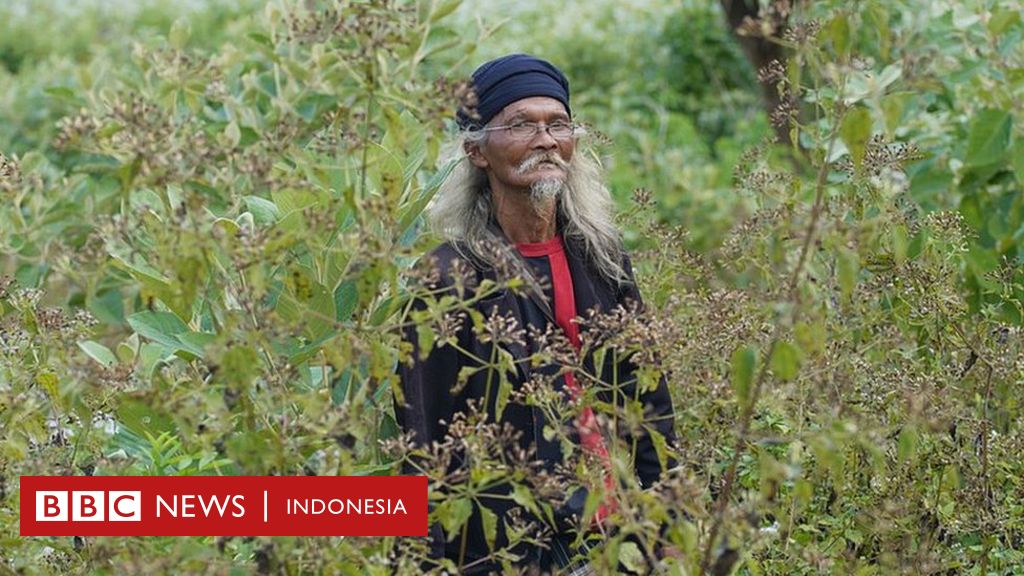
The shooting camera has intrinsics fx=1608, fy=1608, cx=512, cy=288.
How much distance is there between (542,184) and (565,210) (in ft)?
0.59

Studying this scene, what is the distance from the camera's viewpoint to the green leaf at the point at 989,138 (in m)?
3.09

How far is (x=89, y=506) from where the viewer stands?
2.76 metres

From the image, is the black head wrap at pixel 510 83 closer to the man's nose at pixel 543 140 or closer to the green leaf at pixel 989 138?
the man's nose at pixel 543 140

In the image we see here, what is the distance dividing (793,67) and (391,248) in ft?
2.23

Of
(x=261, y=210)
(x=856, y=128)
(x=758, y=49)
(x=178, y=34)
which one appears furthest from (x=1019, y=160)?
(x=758, y=49)

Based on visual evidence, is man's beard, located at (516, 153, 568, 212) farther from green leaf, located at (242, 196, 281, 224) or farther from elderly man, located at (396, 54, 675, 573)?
green leaf, located at (242, 196, 281, 224)

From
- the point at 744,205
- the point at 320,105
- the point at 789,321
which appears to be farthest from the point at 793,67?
the point at 744,205

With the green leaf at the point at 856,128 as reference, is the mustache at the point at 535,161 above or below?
above

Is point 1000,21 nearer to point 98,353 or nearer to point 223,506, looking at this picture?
point 223,506

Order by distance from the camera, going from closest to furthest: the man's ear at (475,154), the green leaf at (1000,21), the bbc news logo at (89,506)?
the bbc news logo at (89,506)
the green leaf at (1000,21)
the man's ear at (475,154)

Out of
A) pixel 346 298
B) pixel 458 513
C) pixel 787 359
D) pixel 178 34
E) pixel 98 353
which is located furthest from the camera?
pixel 178 34

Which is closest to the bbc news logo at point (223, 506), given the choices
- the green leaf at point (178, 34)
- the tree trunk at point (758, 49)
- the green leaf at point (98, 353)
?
the green leaf at point (98, 353)

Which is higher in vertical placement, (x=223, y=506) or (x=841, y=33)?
(x=841, y=33)

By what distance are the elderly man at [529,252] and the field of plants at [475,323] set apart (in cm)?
8
